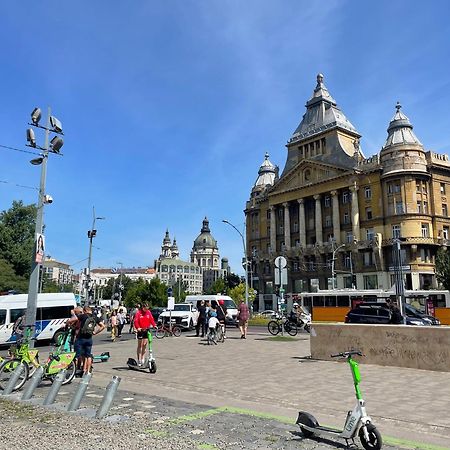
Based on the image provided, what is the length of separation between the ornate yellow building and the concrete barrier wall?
43086mm

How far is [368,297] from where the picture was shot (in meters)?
35.8

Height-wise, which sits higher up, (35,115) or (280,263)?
(35,115)

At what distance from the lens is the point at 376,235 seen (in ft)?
205

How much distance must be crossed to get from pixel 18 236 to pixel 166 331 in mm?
37202

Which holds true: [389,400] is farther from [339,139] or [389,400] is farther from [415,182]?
[339,139]

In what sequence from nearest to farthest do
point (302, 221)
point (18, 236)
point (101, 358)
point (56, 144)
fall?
1. point (101, 358)
2. point (56, 144)
3. point (18, 236)
4. point (302, 221)

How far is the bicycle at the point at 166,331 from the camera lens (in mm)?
25516

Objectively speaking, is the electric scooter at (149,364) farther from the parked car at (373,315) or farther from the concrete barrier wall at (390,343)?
the parked car at (373,315)

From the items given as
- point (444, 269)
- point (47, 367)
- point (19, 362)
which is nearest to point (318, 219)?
point (444, 269)

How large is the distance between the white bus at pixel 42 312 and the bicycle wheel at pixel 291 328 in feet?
38.1

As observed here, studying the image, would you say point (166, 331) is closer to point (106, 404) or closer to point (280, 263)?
point (280, 263)

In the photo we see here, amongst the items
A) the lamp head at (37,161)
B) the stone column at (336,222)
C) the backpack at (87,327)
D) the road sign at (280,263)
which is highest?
the stone column at (336,222)

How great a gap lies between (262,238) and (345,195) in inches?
858

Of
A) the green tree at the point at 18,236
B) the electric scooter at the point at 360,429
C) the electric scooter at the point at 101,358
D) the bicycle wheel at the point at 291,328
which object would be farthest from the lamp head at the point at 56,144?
the green tree at the point at 18,236
